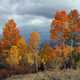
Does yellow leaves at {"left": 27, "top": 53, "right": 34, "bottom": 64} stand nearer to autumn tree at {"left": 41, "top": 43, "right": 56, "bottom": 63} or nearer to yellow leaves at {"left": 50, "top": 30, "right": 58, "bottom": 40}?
autumn tree at {"left": 41, "top": 43, "right": 56, "bottom": 63}

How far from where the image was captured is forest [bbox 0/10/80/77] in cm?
6534

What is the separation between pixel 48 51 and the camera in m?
72.4

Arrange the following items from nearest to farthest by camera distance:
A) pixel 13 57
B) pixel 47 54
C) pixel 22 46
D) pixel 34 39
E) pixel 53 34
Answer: pixel 53 34 < pixel 47 54 < pixel 13 57 < pixel 22 46 < pixel 34 39

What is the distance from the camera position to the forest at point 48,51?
214 feet

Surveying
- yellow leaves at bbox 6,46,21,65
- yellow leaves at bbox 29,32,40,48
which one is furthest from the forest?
yellow leaves at bbox 29,32,40,48

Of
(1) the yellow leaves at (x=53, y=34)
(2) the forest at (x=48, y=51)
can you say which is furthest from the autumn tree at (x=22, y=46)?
(1) the yellow leaves at (x=53, y=34)

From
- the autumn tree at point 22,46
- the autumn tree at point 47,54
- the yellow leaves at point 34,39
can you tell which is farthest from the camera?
the yellow leaves at point 34,39

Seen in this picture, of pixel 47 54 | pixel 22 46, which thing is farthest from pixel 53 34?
pixel 22 46


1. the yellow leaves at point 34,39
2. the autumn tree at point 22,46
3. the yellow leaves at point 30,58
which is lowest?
the yellow leaves at point 30,58

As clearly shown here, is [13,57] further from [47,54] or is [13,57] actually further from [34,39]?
[34,39]

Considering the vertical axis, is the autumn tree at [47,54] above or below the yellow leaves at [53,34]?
below

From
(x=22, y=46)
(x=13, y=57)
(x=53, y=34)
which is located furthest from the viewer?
(x=22, y=46)

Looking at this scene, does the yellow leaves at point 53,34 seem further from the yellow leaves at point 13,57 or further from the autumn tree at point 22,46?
the autumn tree at point 22,46

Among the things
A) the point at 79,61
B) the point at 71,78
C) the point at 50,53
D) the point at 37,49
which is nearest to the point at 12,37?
the point at 37,49
